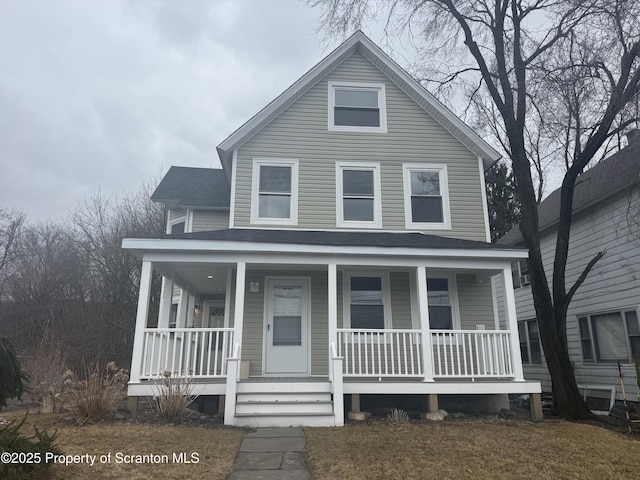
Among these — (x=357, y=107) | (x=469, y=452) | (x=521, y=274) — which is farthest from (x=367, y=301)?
(x=521, y=274)

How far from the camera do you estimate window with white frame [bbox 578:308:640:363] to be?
369 inches

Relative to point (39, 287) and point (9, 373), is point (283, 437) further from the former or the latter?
point (39, 287)

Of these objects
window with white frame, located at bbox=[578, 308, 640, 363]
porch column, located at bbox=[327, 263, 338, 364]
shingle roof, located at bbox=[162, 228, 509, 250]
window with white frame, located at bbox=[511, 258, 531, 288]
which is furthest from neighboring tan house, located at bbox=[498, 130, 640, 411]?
porch column, located at bbox=[327, 263, 338, 364]

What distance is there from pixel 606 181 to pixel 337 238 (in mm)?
7188

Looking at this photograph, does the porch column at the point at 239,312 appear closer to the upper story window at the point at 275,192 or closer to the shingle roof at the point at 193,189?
the upper story window at the point at 275,192

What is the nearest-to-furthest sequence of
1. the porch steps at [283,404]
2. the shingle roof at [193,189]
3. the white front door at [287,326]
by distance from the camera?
1. the porch steps at [283,404]
2. the white front door at [287,326]
3. the shingle roof at [193,189]

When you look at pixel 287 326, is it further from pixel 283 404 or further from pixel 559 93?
pixel 559 93

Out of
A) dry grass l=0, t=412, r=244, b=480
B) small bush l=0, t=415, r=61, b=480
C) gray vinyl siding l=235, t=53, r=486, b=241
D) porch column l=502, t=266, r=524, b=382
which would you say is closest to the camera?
small bush l=0, t=415, r=61, b=480

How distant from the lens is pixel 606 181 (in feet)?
34.4

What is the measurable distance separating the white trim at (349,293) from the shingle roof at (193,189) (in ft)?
14.9

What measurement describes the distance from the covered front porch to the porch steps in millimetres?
17

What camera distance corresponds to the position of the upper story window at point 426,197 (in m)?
9.83

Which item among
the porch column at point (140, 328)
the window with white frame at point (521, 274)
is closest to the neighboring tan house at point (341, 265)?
the porch column at point (140, 328)

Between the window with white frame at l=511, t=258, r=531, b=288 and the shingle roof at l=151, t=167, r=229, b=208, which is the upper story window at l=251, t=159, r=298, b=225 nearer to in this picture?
the shingle roof at l=151, t=167, r=229, b=208
